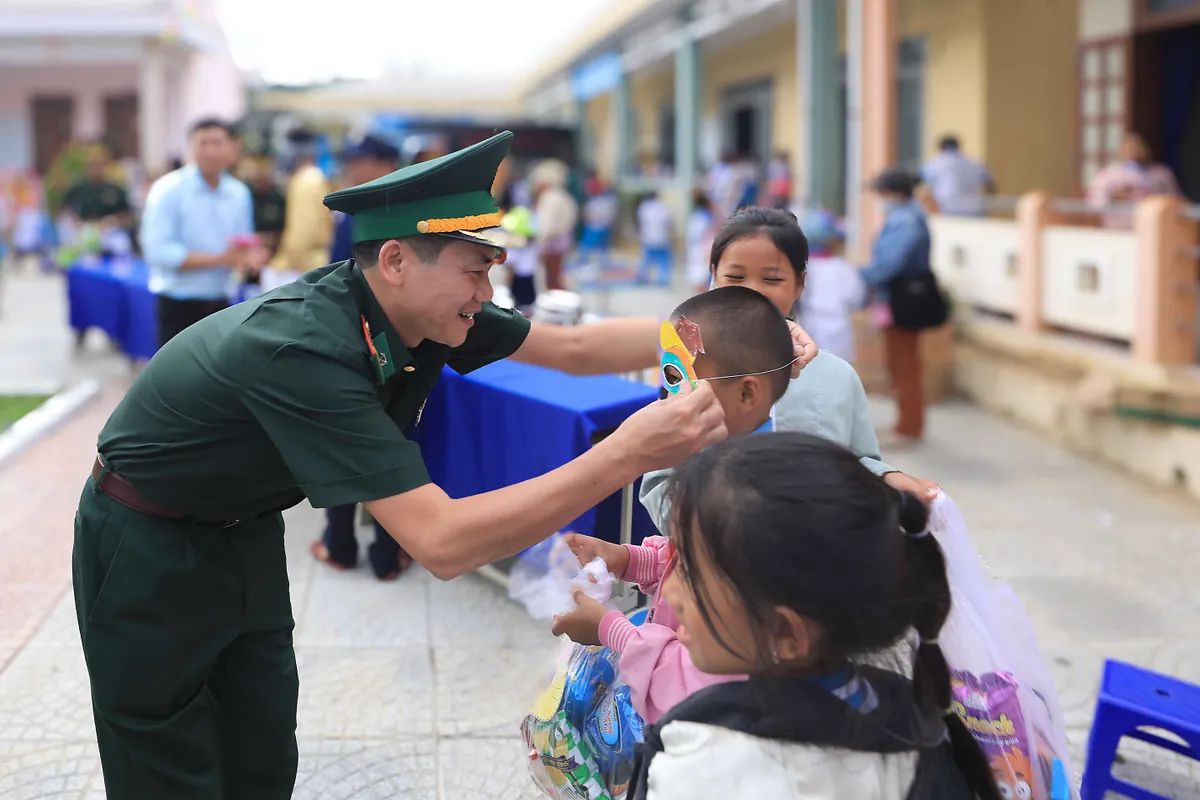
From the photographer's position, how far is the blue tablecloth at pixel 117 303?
26.6 ft

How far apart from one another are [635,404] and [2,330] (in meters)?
9.84

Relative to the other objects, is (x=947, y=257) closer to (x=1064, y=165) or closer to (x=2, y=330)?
(x=1064, y=165)

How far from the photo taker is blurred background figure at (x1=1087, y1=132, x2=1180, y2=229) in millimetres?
8023

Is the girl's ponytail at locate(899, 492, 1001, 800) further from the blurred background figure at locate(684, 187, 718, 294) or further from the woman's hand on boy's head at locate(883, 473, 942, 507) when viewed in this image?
the blurred background figure at locate(684, 187, 718, 294)

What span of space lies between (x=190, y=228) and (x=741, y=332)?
461cm

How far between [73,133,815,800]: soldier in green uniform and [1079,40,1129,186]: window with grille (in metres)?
9.02

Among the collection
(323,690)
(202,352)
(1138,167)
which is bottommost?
(323,690)

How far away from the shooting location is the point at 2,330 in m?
11.5

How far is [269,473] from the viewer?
1.84 metres

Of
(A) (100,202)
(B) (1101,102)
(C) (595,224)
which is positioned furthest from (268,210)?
(C) (595,224)

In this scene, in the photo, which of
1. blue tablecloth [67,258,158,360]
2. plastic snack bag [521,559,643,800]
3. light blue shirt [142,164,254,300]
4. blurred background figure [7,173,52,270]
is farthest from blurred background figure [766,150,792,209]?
blurred background figure [7,173,52,270]

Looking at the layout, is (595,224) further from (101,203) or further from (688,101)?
(101,203)

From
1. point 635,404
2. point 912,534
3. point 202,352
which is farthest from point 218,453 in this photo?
point 635,404

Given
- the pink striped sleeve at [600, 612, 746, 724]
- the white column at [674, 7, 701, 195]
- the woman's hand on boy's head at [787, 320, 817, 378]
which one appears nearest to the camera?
the pink striped sleeve at [600, 612, 746, 724]
